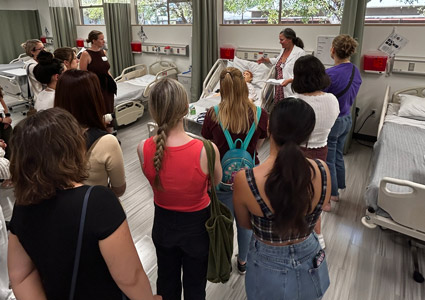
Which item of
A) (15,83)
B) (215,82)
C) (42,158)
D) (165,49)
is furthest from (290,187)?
(15,83)

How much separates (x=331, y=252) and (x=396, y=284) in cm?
45

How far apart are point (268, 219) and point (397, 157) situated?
6.81ft

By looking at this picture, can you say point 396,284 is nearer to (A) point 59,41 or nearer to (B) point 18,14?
(A) point 59,41

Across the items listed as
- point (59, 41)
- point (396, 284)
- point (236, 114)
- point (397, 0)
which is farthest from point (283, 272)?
point (59, 41)

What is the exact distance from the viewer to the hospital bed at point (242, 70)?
4246mm

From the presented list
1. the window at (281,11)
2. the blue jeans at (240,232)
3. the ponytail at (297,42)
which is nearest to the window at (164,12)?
the window at (281,11)

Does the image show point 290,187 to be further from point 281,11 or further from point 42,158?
point 281,11

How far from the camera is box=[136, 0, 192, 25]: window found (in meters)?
5.65

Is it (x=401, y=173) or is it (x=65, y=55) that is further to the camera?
(x=65, y=55)

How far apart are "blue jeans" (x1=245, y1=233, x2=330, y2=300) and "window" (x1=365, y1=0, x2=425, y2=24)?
3.77 m

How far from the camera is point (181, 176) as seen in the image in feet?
4.22

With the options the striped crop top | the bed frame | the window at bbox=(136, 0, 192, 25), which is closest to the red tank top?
the striped crop top

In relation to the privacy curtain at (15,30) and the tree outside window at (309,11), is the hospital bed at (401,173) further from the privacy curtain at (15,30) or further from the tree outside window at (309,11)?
the privacy curtain at (15,30)

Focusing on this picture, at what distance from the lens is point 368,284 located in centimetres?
206
